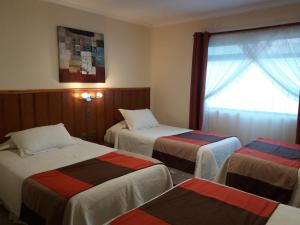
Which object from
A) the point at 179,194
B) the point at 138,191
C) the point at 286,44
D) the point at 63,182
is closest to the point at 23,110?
the point at 63,182

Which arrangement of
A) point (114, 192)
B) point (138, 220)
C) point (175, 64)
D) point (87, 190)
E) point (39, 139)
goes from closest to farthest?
1. point (138, 220)
2. point (87, 190)
3. point (114, 192)
4. point (39, 139)
5. point (175, 64)

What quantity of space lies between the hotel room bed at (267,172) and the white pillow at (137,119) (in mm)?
1577

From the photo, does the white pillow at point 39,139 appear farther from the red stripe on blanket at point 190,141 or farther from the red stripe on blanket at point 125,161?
the red stripe on blanket at point 190,141

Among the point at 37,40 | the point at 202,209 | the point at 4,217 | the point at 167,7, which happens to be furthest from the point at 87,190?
the point at 167,7

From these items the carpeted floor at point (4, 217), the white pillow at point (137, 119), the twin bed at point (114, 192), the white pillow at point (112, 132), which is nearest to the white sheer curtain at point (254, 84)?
the white pillow at point (137, 119)

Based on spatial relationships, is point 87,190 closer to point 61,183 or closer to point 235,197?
point 61,183

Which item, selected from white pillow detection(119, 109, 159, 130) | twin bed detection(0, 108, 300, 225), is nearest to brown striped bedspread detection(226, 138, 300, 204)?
twin bed detection(0, 108, 300, 225)

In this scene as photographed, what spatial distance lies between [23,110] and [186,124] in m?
2.58

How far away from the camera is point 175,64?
4.36 m

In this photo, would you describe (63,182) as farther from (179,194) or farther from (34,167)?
(179,194)

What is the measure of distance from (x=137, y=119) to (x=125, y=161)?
158 centimetres

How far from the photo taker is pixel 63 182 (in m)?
1.86

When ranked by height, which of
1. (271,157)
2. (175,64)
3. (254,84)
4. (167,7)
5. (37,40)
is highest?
(167,7)

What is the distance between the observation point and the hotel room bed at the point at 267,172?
216 cm
